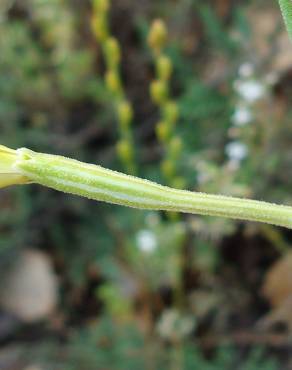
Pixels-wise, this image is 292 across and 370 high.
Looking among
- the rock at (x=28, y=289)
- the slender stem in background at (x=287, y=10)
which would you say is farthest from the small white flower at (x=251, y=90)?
the slender stem in background at (x=287, y=10)

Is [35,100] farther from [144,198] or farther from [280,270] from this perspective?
[144,198]

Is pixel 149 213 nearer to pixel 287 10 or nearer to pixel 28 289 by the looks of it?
pixel 28 289

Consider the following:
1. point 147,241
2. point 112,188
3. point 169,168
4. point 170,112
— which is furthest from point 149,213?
point 112,188

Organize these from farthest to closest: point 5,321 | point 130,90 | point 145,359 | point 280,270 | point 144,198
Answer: point 130,90 → point 5,321 → point 280,270 → point 145,359 → point 144,198

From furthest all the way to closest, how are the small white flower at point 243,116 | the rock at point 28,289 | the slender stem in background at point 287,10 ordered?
the rock at point 28,289
the small white flower at point 243,116
the slender stem in background at point 287,10

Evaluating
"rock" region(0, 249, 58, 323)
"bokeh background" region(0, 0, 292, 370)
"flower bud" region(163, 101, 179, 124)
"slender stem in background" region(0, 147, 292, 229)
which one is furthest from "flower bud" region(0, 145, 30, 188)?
"rock" region(0, 249, 58, 323)

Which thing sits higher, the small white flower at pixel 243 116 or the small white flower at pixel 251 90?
the small white flower at pixel 251 90

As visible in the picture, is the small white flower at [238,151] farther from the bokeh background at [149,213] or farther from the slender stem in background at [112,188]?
the slender stem in background at [112,188]

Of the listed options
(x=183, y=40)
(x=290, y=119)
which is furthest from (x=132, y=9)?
(x=290, y=119)
